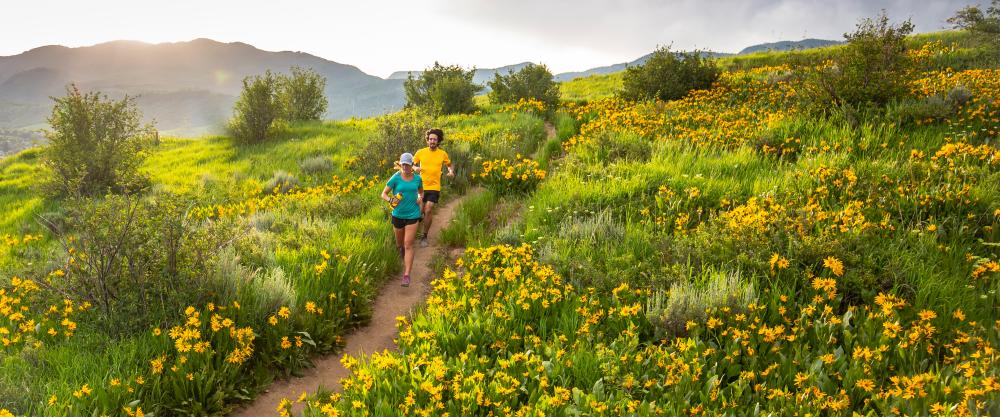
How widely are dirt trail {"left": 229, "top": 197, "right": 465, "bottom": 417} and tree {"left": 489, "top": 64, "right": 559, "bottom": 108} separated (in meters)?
11.8

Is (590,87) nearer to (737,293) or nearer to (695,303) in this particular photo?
(737,293)

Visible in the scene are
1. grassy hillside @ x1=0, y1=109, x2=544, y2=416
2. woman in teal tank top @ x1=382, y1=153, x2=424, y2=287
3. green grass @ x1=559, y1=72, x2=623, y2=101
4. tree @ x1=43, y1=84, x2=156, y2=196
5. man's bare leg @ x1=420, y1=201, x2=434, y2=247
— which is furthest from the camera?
green grass @ x1=559, y1=72, x2=623, y2=101

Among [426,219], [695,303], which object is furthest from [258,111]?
[695,303]

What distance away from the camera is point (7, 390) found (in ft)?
11.8

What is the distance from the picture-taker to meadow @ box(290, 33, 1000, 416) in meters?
3.40

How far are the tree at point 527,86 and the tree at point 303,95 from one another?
10444mm

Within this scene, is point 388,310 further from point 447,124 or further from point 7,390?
point 447,124

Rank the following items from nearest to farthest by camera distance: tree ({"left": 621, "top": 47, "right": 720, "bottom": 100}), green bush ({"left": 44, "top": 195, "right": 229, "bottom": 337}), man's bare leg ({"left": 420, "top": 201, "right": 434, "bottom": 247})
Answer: green bush ({"left": 44, "top": 195, "right": 229, "bottom": 337}) < man's bare leg ({"left": 420, "top": 201, "right": 434, "bottom": 247}) < tree ({"left": 621, "top": 47, "right": 720, "bottom": 100})

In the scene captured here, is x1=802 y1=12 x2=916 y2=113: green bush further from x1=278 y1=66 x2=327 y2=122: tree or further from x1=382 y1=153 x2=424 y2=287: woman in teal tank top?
x1=278 y1=66 x2=327 y2=122: tree

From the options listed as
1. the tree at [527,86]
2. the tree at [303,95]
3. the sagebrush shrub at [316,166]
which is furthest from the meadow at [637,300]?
the tree at [303,95]

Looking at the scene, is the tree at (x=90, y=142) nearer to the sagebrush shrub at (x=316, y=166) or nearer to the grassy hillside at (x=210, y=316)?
the grassy hillside at (x=210, y=316)

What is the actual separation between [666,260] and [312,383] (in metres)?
4.08

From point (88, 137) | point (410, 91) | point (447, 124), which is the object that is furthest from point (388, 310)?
point (410, 91)

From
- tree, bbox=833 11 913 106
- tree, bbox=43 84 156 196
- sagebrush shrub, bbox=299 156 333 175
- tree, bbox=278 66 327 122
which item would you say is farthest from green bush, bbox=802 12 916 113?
tree, bbox=278 66 327 122
